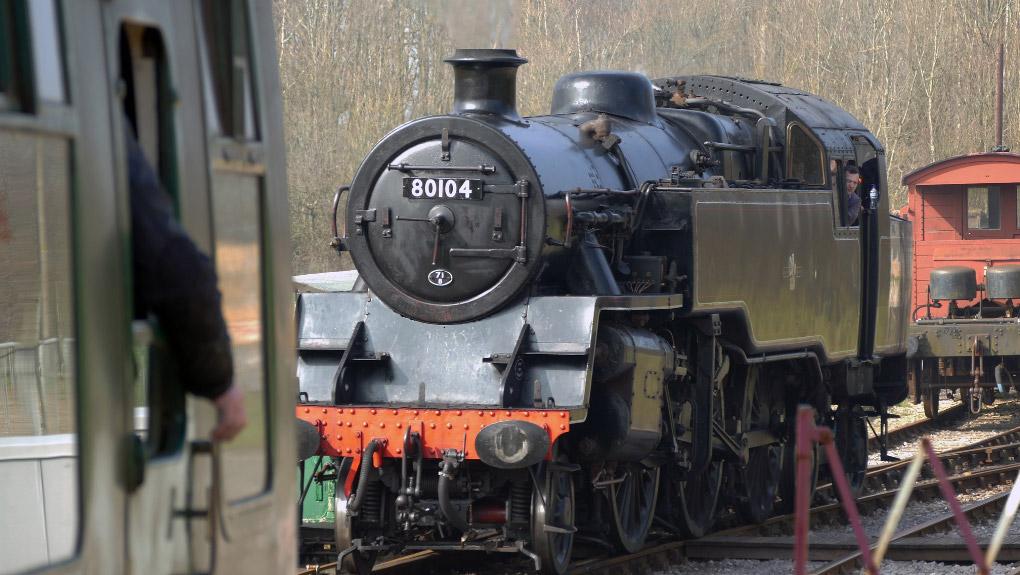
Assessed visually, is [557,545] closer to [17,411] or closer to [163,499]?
[17,411]

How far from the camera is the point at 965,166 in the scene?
20469 mm

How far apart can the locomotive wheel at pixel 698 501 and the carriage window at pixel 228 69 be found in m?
6.93

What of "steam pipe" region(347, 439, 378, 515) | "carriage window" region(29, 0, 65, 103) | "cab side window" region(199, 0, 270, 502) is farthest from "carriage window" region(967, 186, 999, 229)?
"carriage window" region(29, 0, 65, 103)

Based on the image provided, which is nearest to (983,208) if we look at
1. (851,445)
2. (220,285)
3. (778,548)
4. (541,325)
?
(851,445)

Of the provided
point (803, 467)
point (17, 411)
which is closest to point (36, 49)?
point (17, 411)

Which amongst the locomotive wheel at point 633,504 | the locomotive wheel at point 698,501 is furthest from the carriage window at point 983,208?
the locomotive wheel at point 633,504

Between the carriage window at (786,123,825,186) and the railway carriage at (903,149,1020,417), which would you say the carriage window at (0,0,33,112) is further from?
the railway carriage at (903,149,1020,417)

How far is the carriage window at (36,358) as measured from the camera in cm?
243

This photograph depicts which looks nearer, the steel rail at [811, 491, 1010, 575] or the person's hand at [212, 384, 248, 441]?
the person's hand at [212, 384, 248, 441]

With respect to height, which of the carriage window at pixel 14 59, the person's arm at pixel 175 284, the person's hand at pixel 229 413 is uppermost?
the carriage window at pixel 14 59

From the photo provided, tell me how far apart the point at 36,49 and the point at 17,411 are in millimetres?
1344

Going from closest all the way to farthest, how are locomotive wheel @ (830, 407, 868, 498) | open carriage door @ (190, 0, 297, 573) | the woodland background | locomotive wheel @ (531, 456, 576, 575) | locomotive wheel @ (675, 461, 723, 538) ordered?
open carriage door @ (190, 0, 297, 573)
locomotive wheel @ (531, 456, 576, 575)
locomotive wheel @ (675, 461, 723, 538)
locomotive wheel @ (830, 407, 868, 498)
the woodland background

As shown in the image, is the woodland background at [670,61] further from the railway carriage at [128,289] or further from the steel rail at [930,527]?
the railway carriage at [128,289]

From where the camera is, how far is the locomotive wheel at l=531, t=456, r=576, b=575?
26.3 feet
